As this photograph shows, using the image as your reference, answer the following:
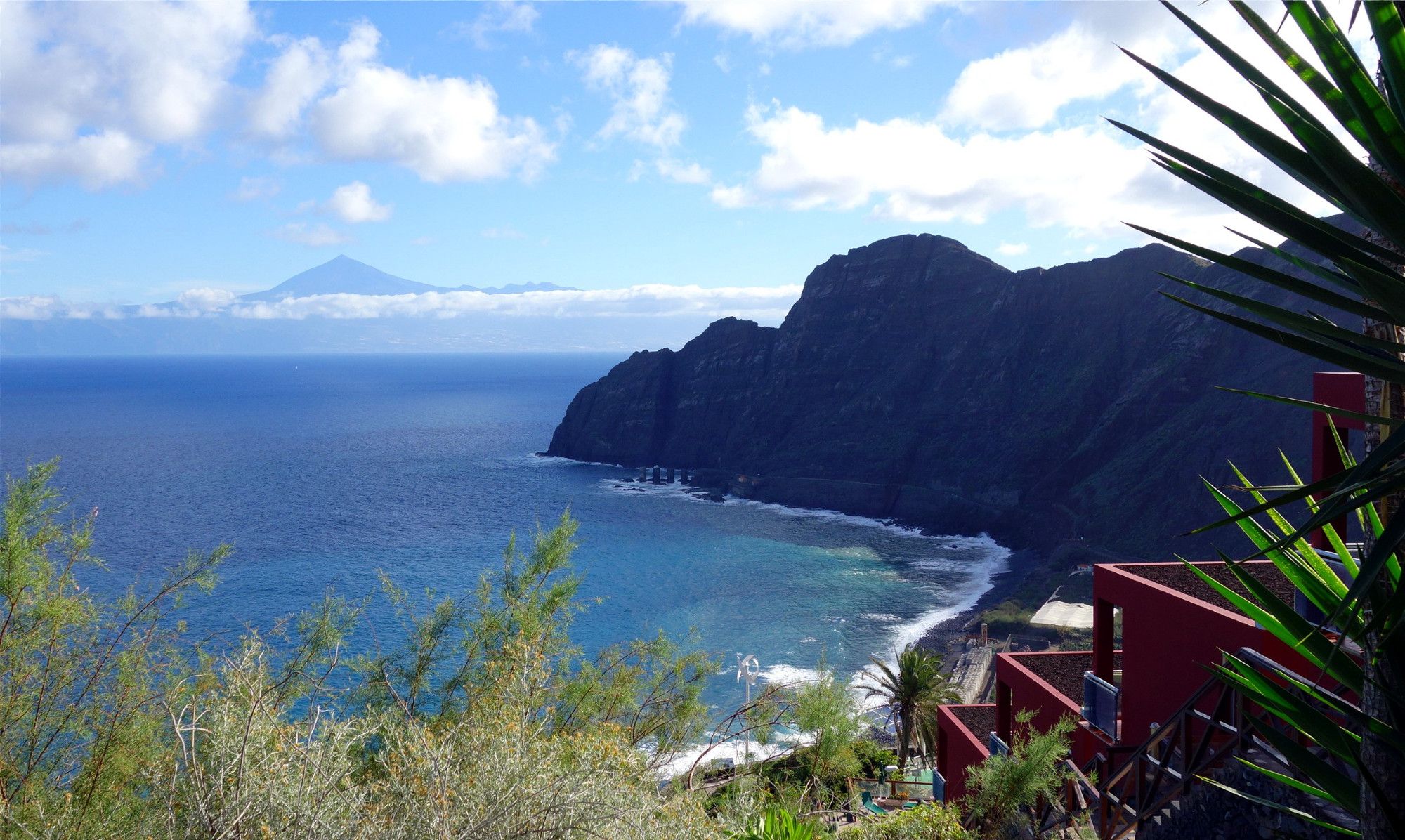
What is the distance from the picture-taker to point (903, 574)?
1911 inches

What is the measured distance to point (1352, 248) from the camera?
186 centimetres

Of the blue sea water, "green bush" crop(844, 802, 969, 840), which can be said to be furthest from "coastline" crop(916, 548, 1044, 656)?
"green bush" crop(844, 802, 969, 840)

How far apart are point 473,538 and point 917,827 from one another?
46.3 metres

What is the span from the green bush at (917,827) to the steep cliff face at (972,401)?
40.4m

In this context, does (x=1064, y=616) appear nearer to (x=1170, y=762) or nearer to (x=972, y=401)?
(x=1170, y=762)

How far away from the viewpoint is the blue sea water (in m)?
37.7

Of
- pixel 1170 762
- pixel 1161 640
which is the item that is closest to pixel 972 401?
pixel 1161 640

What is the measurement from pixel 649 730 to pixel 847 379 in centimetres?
7027

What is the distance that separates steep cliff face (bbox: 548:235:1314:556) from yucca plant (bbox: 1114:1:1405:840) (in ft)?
149

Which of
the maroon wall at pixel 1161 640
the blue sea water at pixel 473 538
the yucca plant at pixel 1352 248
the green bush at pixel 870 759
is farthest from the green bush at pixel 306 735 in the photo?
the blue sea water at pixel 473 538

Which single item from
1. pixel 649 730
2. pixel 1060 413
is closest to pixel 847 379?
pixel 1060 413

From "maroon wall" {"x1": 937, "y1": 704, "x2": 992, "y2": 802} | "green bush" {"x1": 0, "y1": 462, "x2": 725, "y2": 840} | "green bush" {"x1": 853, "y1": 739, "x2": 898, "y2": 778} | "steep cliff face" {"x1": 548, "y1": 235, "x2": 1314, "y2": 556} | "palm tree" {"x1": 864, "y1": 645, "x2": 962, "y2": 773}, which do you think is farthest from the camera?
"steep cliff face" {"x1": 548, "y1": 235, "x2": 1314, "y2": 556}

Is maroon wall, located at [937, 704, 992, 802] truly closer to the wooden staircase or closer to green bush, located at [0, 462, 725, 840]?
the wooden staircase

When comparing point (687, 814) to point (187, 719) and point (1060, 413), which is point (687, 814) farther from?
point (1060, 413)
